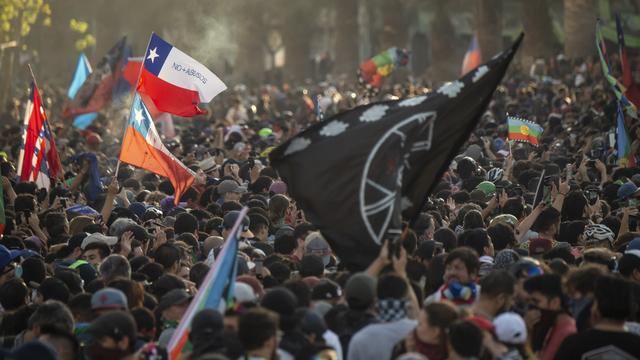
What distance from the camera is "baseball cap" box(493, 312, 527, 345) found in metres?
6.75

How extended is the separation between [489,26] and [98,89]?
16676 millimetres

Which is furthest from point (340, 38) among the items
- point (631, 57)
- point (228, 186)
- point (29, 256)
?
point (29, 256)

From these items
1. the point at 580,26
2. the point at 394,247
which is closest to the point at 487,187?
the point at 394,247

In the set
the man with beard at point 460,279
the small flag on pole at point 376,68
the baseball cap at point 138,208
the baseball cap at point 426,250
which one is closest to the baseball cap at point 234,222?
the baseball cap at point 426,250

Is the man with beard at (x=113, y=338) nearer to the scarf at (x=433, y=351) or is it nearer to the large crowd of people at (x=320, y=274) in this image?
the large crowd of people at (x=320, y=274)

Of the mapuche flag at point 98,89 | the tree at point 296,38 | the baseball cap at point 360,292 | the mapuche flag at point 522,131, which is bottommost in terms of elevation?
the baseball cap at point 360,292

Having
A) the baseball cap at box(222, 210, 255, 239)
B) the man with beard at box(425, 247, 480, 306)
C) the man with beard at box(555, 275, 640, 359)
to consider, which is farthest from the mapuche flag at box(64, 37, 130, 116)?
the man with beard at box(555, 275, 640, 359)

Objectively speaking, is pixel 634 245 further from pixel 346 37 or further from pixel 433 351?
pixel 346 37

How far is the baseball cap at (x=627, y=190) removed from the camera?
1309 centimetres

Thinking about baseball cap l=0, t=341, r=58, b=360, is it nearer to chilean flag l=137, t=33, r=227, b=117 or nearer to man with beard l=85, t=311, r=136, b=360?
man with beard l=85, t=311, r=136, b=360

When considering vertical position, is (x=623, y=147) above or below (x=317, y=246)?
above

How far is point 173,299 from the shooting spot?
8.16 m

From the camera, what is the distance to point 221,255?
7242 millimetres

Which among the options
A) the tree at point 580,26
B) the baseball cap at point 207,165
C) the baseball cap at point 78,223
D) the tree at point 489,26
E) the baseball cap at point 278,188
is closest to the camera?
the baseball cap at point 78,223
